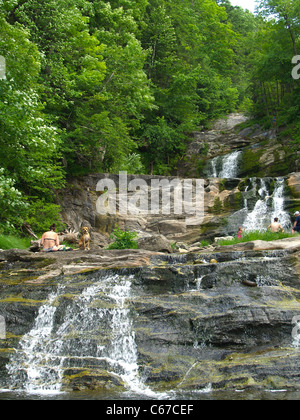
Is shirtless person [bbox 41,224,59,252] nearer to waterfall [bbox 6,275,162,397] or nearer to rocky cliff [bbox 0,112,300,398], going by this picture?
rocky cliff [bbox 0,112,300,398]

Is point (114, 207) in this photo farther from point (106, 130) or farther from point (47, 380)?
point (47, 380)

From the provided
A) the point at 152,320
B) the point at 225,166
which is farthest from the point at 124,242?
the point at 225,166

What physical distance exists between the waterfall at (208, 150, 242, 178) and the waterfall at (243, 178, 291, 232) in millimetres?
6097

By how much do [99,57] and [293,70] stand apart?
14486 millimetres

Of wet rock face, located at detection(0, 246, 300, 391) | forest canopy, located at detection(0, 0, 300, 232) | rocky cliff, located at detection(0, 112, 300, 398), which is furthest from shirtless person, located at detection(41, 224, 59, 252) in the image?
wet rock face, located at detection(0, 246, 300, 391)

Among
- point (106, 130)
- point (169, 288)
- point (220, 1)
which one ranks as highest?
point (220, 1)

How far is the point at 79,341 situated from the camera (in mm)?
8156

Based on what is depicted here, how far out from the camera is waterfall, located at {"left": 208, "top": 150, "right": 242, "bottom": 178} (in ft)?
85.3

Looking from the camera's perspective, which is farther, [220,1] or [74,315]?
[220,1]

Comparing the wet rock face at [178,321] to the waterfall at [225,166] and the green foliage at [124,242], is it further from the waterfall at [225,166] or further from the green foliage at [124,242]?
the waterfall at [225,166]

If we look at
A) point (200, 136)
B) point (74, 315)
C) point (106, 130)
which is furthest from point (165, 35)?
point (74, 315)

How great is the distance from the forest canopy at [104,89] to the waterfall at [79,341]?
159 inches

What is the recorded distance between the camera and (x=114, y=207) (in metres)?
21.0

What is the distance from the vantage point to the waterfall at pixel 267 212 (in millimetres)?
18109
